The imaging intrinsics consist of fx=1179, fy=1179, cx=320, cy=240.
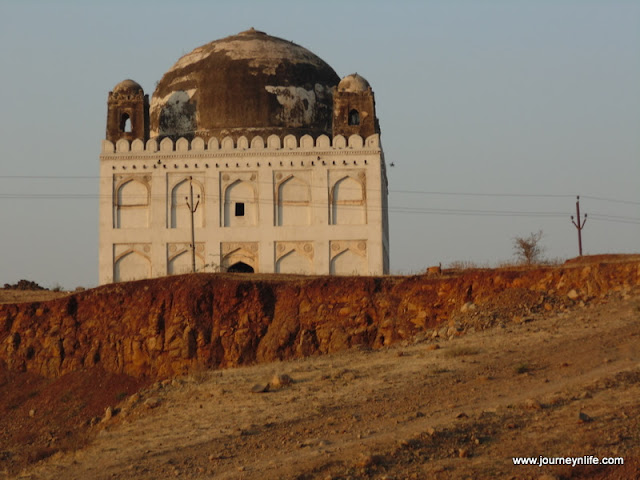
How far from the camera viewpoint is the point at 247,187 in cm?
3094

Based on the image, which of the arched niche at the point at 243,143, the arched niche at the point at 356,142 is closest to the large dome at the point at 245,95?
the arched niche at the point at 243,143

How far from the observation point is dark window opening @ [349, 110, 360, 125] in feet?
106

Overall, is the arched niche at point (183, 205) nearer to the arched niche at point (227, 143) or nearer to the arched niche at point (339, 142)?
the arched niche at point (227, 143)

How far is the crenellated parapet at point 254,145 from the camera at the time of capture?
3109cm

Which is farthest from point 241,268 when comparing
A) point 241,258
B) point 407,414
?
point 407,414

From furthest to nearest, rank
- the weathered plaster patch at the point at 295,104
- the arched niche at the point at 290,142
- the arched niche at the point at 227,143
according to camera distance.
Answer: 1. the weathered plaster patch at the point at 295,104
2. the arched niche at the point at 227,143
3. the arched niche at the point at 290,142

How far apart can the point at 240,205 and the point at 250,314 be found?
29.2 ft

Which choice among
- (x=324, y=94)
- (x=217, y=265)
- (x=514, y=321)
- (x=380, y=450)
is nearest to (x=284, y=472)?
(x=380, y=450)

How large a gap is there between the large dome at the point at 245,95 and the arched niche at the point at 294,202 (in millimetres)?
1920

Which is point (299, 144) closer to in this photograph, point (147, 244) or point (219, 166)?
point (219, 166)

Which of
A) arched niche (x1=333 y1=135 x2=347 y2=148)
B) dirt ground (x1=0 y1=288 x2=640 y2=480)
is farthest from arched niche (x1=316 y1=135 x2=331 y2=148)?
dirt ground (x1=0 y1=288 x2=640 y2=480)

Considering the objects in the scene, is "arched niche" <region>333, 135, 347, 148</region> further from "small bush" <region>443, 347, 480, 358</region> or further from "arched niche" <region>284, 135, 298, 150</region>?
"small bush" <region>443, 347, 480, 358</region>

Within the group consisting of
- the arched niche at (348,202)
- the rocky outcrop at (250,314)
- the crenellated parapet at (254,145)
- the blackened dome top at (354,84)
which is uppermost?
the blackened dome top at (354,84)

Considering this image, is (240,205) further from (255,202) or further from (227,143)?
(227,143)
